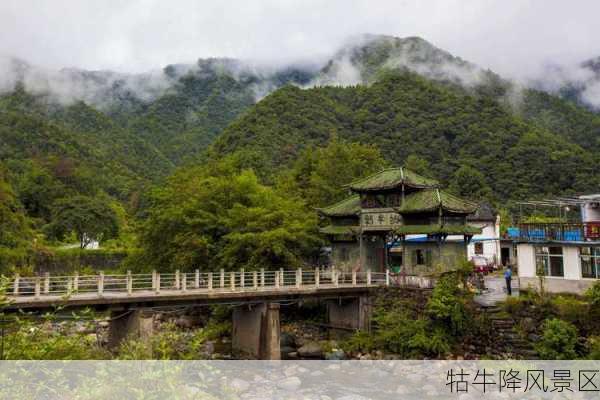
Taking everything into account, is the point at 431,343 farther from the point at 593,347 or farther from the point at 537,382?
the point at 593,347

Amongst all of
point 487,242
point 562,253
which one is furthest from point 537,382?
point 487,242

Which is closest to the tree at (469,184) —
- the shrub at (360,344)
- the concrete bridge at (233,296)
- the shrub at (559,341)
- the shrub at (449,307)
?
the concrete bridge at (233,296)

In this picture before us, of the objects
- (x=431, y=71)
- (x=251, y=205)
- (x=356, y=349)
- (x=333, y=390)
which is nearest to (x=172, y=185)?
(x=251, y=205)

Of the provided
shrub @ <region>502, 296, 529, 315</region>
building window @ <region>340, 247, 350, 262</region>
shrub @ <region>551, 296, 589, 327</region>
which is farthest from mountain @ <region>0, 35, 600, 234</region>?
shrub @ <region>551, 296, 589, 327</region>

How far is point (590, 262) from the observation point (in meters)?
22.0

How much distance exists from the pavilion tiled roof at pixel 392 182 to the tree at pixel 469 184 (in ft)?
113

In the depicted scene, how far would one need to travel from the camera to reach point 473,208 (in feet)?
91.5

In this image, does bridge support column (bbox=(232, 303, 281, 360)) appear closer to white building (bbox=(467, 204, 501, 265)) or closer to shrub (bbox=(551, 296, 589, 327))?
shrub (bbox=(551, 296, 589, 327))

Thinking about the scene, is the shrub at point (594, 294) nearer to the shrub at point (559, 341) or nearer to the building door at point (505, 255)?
the shrub at point (559, 341)

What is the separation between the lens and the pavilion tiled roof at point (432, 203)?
27750 mm

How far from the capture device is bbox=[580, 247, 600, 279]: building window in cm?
2181

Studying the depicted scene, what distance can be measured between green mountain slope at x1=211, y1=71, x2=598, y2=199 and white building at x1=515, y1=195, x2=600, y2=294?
135 ft

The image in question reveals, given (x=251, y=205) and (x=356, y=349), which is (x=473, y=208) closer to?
(x=356, y=349)

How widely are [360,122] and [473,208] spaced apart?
2116 inches
